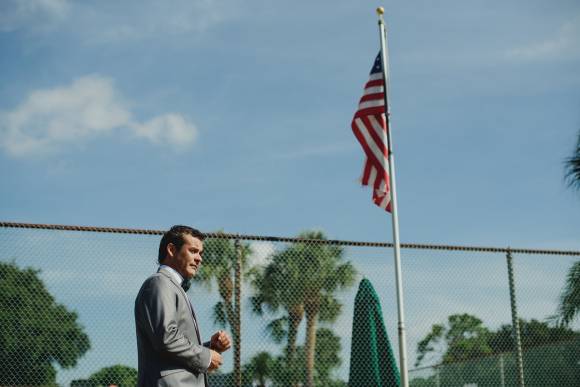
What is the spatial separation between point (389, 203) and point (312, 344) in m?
7.64

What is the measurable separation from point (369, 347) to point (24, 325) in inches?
150

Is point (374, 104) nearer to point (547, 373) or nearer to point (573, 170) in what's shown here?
point (547, 373)

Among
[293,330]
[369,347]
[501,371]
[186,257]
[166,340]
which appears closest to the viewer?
[166,340]

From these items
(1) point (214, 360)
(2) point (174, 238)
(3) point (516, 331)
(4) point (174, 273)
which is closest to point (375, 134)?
(3) point (516, 331)

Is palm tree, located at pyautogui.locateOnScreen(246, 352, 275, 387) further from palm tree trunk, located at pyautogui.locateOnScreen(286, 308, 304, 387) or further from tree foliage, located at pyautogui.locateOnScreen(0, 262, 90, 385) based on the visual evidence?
tree foliage, located at pyautogui.locateOnScreen(0, 262, 90, 385)

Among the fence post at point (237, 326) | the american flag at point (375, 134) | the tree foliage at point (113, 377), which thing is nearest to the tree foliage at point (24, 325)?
the tree foliage at point (113, 377)

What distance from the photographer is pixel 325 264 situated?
12.1 metres

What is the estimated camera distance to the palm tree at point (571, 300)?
28.5ft

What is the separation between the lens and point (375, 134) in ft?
21.6

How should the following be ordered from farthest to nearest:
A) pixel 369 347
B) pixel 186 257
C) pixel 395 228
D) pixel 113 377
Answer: pixel 369 347
pixel 113 377
pixel 395 228
pixel 186 257

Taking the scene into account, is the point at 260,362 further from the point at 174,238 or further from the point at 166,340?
the point at 166,340

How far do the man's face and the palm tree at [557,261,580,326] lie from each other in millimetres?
6869

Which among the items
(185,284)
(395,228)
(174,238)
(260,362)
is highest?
(395,228)

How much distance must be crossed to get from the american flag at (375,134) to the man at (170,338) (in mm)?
3613
